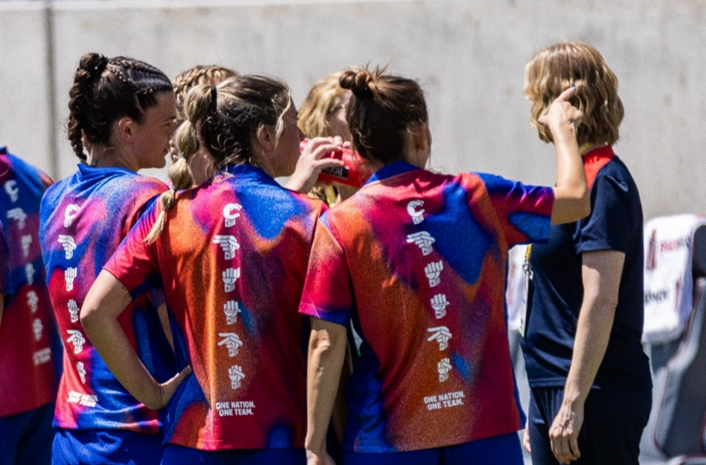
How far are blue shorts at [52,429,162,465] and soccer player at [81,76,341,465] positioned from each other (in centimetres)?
15

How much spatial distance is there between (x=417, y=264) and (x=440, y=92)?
3103mm

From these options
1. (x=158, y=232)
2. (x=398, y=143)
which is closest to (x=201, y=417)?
(x=158, y=232)

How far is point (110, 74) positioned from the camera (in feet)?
9.59

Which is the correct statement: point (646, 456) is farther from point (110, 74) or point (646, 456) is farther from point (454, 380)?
point (110, 74)

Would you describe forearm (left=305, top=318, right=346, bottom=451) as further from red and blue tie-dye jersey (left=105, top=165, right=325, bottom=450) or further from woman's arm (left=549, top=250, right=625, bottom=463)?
woman's arm (left=549, top=250, right=625, bottom=463)

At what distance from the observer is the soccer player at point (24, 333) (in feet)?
11.0

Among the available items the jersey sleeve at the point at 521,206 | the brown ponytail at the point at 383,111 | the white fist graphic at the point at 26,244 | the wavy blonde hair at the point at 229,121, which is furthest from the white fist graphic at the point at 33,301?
the jersey sleeve at the point at 521,206

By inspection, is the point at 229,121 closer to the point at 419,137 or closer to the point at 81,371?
the point at 419,137

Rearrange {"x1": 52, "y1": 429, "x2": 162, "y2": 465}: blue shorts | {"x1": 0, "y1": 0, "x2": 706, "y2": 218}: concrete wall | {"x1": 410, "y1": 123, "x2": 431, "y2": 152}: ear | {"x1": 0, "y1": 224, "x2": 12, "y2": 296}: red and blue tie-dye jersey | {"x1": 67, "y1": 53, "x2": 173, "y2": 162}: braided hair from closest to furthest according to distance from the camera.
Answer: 1. {"x1": 410, "y1": 123, "x2": 431, "y2": 152}: ear
2. {"x1": 52, "y1": 429, "x2": 162, "y2": 465}: blue shorts
3. {"x1": 67, "y1": 53, "x2": 173, "y2": 162}: braided hair
4. {"x1": 0, "y1": 224, "x2": 12, "y2": 296}: red and blue tie-dye jersey
5. {"x1": 0, "y1": 0, "x2": 706, "y2": 218}: concrete wall

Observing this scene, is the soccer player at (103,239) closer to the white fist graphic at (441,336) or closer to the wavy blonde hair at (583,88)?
the white fist graphic at (441,336)

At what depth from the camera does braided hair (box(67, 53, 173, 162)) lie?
291 cm

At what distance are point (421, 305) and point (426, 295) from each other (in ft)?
0.09

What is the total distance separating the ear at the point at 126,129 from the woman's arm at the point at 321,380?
2.72 feet

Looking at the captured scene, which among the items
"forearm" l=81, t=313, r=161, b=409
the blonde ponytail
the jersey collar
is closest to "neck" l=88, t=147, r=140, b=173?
the blonde ponytail
